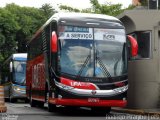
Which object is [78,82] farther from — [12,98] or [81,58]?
[12,98]

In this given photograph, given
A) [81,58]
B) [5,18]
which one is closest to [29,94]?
[81,58]

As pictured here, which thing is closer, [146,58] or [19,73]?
[146,58]

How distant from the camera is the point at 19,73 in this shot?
37.6 m

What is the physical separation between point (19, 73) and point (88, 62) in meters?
19.7

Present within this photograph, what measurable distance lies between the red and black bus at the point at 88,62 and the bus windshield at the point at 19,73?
59.1ft

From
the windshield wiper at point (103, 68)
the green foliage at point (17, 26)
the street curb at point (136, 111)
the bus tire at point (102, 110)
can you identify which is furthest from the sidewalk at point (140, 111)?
the green foliage at point (17, 26)

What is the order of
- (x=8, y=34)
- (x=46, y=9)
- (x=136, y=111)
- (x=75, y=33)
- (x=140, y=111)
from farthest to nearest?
(x=46, y=9) → (x=8, y=34) → (x=136, y=111) → (x=140, y=111) → (x=75, y=33)

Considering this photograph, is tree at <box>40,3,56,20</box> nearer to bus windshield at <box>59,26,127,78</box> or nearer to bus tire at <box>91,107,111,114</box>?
bus tire at <box>91,107,111,114</box>

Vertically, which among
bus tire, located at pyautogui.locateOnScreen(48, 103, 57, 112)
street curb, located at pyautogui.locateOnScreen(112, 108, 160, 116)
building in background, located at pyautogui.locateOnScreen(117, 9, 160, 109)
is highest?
building in background, located at pyautogui.locateOnScreen(117, 9, 160, 109)

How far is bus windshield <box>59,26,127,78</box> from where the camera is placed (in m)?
18.5

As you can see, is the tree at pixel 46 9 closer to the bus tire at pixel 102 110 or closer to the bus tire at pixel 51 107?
the bus tire at pixel 102 110

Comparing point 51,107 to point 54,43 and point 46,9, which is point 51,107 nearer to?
point 54,43

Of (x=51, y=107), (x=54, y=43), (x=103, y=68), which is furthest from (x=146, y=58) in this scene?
(x=54, y=43)

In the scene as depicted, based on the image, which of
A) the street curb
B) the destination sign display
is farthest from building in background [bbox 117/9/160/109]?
the destination sign display
